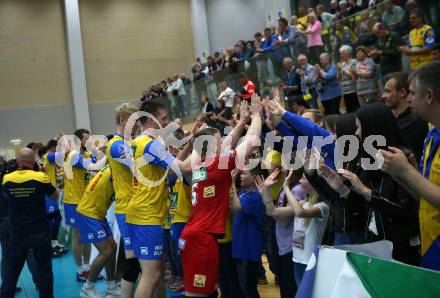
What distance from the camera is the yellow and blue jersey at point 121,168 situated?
5234 mm

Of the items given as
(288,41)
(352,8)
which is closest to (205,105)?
(288,41)

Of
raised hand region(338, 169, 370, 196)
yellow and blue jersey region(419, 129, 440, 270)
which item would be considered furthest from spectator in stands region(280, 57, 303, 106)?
yellow and blue jersey region(419, 129, 440, 270)

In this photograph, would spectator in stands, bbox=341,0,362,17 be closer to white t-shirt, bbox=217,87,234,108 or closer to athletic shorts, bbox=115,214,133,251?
white t-shirt, bbox=217,87,234,108

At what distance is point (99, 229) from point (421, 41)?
235 inches

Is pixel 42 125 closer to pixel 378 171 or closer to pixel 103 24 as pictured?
pixel 103 24

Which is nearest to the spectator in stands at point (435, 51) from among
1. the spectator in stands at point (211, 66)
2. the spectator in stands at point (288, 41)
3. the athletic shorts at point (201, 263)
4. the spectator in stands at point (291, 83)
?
the spectator in stands at point (291, 83)

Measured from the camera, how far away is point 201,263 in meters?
4.01

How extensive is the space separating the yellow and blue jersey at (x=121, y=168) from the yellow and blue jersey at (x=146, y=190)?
0.32 metres

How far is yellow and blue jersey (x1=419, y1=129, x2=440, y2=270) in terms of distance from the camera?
8.66ft

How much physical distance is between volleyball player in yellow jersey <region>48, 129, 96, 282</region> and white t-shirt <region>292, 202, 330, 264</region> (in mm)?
4573

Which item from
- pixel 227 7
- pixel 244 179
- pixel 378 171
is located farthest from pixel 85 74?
pixel 378 171

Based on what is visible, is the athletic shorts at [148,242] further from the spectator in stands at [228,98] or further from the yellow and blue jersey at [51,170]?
the spectator in stands at [228,98]

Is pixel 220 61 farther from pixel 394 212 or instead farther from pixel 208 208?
pixel 394 212

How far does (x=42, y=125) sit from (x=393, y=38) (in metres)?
19.8
